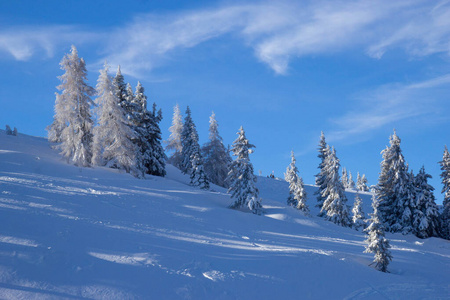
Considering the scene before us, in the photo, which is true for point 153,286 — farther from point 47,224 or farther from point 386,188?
point 386,188

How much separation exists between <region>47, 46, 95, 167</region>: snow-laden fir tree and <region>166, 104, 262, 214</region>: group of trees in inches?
509

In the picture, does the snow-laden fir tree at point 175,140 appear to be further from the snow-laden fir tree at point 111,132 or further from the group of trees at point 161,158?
the snow-laden fir tree at point 111,132

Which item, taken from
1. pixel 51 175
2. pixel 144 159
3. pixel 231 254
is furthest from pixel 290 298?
pixel 144 159

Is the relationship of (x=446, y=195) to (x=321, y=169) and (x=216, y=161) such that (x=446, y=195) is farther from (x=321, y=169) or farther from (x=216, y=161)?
(x=216, y=161)

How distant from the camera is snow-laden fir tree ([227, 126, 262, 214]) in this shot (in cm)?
3025

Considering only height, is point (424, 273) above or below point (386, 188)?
below

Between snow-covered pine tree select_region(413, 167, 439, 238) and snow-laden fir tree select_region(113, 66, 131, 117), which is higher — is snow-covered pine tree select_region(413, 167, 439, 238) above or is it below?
below

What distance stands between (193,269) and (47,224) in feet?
23.4

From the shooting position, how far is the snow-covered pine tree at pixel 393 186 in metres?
40.5

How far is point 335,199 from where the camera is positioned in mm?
39031

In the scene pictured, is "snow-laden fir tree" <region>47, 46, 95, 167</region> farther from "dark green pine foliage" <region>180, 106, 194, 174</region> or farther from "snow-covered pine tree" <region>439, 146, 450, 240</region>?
"snow-covered pine tree" <region>439, 146, 450, 240</region>

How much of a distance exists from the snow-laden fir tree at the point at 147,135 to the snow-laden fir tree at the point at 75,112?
6.56 metres

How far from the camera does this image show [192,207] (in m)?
25.2

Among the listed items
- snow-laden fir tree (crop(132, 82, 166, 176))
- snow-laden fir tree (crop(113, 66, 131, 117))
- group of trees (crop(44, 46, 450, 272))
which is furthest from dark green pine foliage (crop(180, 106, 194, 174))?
snow-laden fir tree (crop(113, 66, 131, 117))
